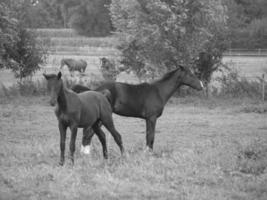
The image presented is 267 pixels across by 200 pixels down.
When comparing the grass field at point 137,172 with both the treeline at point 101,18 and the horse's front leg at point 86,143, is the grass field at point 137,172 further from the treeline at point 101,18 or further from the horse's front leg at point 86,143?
the treeline at point 101,18

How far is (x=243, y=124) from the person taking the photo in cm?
1703

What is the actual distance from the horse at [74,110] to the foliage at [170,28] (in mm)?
14208

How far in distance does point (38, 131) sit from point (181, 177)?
8.21 metres

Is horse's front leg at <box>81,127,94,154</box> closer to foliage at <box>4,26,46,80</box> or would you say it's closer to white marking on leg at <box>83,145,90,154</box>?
white marking on leg at <box>83,145,90,154</box>

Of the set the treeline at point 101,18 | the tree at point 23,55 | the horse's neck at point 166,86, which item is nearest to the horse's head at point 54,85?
the horse's neck at point 166,86

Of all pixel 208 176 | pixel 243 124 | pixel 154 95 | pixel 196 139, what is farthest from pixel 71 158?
pixel 243 124

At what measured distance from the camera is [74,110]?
905 centimetres

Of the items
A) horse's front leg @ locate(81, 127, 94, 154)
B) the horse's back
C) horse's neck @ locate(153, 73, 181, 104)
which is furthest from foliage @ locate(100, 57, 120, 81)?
the horse's back

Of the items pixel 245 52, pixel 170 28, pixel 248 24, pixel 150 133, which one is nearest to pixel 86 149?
pixel 150 133

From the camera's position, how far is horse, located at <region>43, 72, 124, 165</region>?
8742 mm

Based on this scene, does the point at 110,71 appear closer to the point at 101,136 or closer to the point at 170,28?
the point at 170,28

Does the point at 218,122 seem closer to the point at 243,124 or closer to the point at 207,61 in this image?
the point at 243,124

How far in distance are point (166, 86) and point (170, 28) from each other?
40.9 ft

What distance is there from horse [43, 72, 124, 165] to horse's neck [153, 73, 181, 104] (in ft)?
7.07
